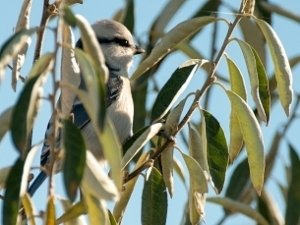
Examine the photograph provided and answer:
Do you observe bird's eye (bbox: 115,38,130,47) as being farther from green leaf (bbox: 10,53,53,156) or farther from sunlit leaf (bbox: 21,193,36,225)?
green leaf (bbox: 10,53,53,156)

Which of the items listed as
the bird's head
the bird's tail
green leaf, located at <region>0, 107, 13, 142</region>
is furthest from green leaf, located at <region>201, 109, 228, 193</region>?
the bird's head

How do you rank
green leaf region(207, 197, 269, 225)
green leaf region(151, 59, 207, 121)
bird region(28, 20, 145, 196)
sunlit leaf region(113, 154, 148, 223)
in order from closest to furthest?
green leaf region(151, 59, 207, 121) < sunlit leaf region(113, 154, 148, 223) < green leaf region(207, 197, 269, 225) < bird region(28, 20, 145, 196)

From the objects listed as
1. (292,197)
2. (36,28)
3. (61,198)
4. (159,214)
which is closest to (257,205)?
(292,197)

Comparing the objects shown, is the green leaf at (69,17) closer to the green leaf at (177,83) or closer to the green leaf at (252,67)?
the green leaf at (252,67)

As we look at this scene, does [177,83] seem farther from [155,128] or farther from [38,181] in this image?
[38,181]

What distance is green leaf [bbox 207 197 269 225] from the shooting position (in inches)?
113

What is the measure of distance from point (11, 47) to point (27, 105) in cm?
11

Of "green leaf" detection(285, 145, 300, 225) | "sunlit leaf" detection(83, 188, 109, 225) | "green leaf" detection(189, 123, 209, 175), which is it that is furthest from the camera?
"green leaf" detection(285, 145, 300, 225)

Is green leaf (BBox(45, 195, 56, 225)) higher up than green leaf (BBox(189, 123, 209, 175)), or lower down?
higher up

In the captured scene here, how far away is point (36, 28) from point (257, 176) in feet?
2.36

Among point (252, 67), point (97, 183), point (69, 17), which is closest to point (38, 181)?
point (252, 67)

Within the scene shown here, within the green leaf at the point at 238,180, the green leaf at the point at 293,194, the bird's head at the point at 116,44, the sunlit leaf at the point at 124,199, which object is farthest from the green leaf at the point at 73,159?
the bird's head at the point at 116,44

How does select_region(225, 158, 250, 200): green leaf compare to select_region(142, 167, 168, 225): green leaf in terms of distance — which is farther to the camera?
select_region(225, 158, 250, 200): green leaf

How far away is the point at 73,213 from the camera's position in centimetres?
201
